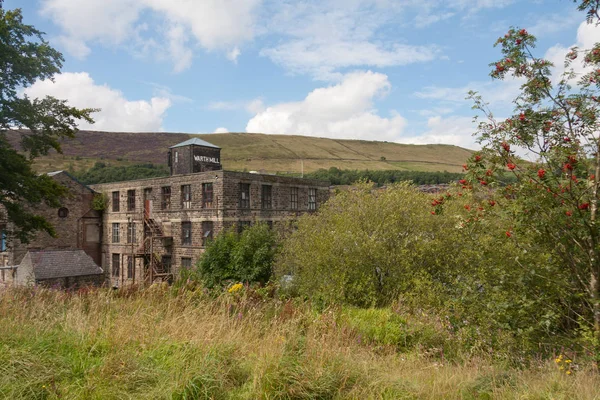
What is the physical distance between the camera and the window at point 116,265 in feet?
121

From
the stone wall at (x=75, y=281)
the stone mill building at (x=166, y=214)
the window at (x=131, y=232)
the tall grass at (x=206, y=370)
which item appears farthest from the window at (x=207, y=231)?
the tall grass at (x=206, y=370)

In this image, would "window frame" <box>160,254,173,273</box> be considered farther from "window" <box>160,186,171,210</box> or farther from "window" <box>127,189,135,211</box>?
"window" <box>127,189,135,211</box>

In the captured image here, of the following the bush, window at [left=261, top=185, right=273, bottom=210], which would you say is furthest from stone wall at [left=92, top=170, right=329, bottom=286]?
the bush

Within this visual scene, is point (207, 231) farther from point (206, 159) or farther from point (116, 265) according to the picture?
point (116, 265)

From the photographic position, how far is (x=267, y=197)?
32250 mm

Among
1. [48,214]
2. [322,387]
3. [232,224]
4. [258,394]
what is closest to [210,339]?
[258,394]

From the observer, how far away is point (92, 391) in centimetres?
436

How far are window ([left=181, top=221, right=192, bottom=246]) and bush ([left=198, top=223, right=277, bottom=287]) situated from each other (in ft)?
15.7

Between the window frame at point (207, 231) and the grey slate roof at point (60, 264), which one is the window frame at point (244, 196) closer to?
the window frame at point (207, 231)

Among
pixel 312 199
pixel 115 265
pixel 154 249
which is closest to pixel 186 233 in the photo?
pixel 154 249

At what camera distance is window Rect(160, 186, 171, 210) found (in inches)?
1313

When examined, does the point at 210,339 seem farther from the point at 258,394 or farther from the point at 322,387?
the point at 322,387

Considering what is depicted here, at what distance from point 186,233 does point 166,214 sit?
2728mm

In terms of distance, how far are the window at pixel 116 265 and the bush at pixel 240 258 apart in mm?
13612
